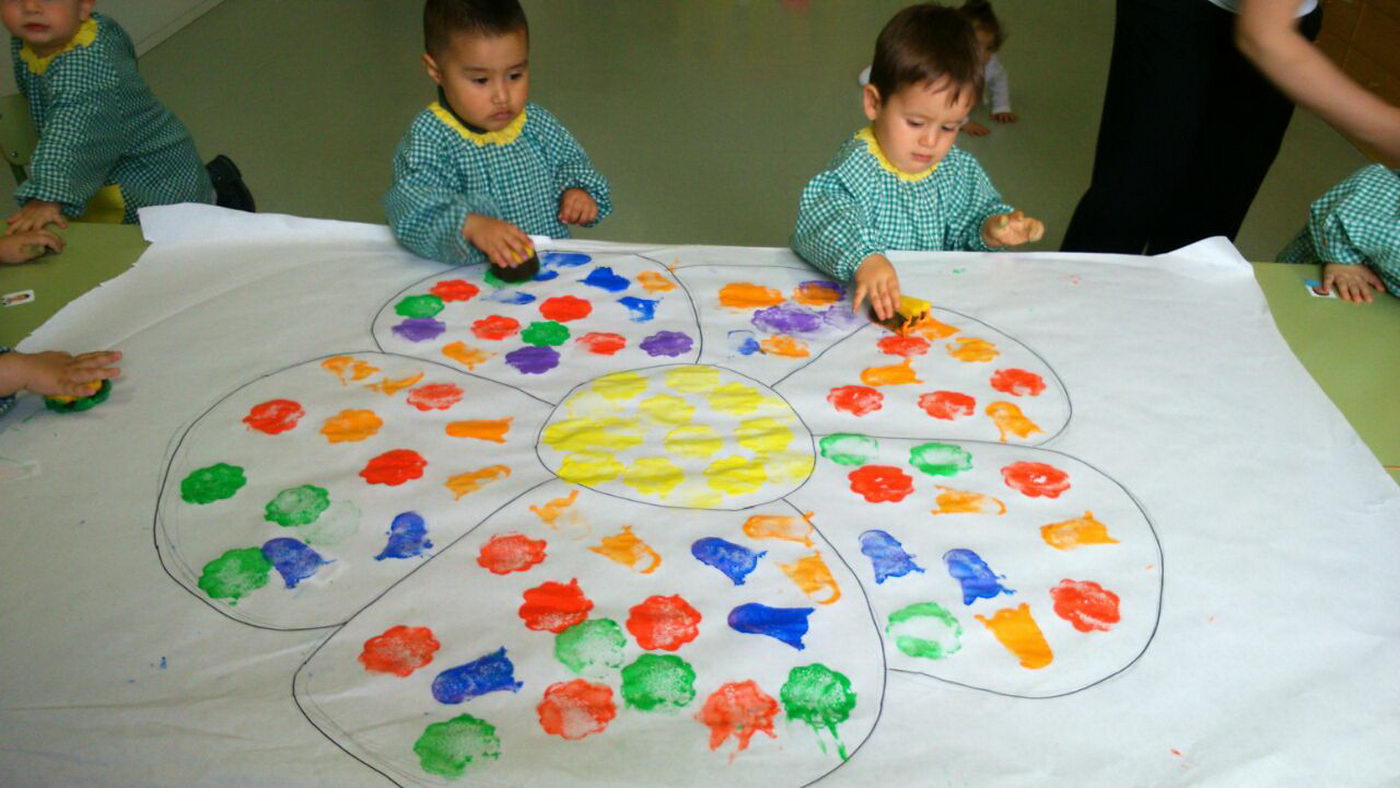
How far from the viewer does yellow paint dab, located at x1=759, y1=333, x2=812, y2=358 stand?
125 centimetres

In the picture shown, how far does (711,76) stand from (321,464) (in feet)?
10.0

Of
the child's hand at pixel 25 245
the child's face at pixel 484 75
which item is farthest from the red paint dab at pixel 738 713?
the child's hand at pixel 25 245

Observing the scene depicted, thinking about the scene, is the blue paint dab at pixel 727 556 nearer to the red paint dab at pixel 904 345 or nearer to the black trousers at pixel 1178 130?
the red paint dab at pixel 904 345

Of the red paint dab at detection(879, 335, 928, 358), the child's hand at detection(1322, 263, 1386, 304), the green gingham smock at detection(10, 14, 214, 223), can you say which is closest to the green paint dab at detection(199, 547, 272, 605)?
the red paint dab at detection(879, 335, 928, 358)

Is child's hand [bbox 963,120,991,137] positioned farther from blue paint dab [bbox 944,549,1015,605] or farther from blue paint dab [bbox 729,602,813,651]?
blue paint dab [bbox 729,602,813,651]

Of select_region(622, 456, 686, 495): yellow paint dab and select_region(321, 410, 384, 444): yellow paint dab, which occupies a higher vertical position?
select_region(622, 456, 686, 495): yellow paint dab

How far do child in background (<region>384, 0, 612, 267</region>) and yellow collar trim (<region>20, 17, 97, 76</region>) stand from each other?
0.62 m

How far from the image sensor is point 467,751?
777 mm

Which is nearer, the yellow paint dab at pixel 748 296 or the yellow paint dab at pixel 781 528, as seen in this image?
the yellow paint dab at pixel 781 528

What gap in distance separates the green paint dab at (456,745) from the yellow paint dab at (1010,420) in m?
0.65

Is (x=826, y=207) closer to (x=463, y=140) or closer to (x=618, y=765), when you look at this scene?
(x=463, y=140)

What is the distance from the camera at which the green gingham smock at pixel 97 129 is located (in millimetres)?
1557

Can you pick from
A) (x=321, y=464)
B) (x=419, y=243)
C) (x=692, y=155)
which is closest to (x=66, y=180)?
(x=419, y=243)

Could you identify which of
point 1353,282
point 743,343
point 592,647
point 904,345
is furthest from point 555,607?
point 1353,282
